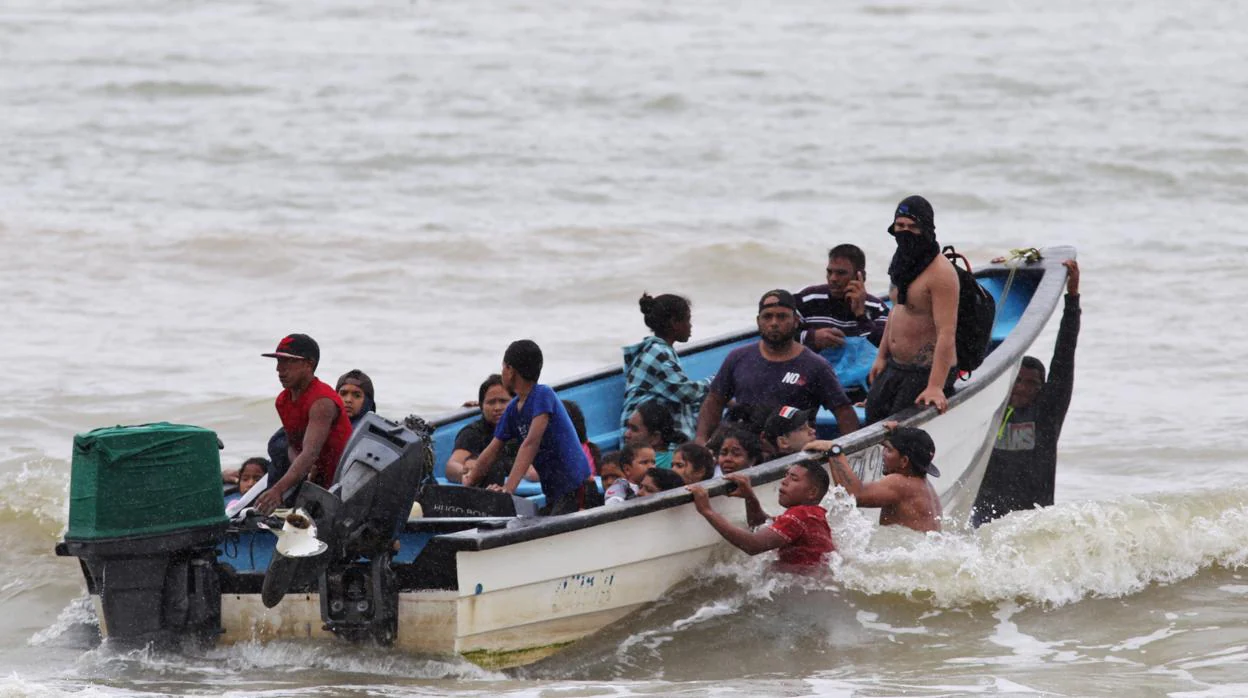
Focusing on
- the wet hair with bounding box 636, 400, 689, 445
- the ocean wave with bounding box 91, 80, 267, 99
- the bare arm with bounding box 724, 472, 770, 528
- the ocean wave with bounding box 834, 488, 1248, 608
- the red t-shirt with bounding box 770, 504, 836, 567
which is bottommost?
the ocean wave with bounding box 834, 488, 1248, 608

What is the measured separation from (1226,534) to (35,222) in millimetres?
15309

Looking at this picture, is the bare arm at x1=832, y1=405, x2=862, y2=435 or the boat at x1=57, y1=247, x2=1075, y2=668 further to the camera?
the bare arm at x1=832, y1=405, x2=862, y2=435

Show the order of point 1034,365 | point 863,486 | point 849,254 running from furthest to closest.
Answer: point 1034,365 → point 849,254 → point 863,486

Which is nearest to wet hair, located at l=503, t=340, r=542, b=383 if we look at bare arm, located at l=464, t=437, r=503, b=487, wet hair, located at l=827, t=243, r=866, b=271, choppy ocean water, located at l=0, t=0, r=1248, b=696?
bare arm, located at l=464, t=437, r=503, b=487

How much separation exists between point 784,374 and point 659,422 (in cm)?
71

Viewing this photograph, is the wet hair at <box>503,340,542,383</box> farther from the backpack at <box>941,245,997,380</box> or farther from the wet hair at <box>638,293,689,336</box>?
the backpack at <box>941,245,997,380</box>

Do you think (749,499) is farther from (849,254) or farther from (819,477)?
(849,254)

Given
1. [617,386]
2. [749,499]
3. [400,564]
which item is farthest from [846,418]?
[400,564]

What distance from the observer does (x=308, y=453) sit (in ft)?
22.2

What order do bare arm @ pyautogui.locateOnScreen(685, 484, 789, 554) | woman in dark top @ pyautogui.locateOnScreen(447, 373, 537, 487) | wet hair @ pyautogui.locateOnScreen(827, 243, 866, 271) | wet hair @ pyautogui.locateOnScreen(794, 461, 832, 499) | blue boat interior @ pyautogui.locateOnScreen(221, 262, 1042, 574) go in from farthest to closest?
wet hair @ pyautogui.locateOnScreen(827, 243, 866, 271) < blue boat interior @ pyautogui.locateOnScreen(221, 262, 1042, 574) < woman in dark top @ pyautogui.locateOnScreen(447, 373, 537, 487) < wet hair @ pyautogui.locateOnScreen(794, 461, 832, 499) < bare arm @ pyautogui.locateOnScreen(685, 484, 789, 554)

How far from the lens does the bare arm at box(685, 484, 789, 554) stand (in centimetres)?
701

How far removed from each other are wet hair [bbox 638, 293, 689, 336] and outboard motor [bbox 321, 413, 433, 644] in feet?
7.44

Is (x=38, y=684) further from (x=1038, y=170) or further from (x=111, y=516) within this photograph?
(x=1038, y=170)

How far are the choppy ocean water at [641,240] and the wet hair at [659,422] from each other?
1.34 metres
